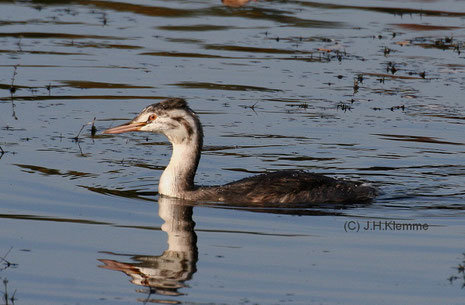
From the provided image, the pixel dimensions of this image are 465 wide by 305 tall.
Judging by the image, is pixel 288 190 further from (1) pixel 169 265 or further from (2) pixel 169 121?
(1) pixel 169 265

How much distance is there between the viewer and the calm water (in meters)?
9.70

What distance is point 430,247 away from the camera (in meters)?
10.8

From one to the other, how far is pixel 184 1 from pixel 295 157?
13824mm

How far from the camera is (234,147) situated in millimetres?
15672

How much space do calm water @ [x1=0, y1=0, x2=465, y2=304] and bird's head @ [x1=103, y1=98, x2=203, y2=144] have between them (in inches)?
32.4

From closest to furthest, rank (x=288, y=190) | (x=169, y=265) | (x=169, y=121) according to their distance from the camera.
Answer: (x=169, y=265)
(x=288, y=190)
(x=169, y=121)

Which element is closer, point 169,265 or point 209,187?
point 169,265

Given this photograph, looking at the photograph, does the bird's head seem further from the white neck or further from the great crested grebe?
the white neck

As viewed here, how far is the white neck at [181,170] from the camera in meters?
13.1

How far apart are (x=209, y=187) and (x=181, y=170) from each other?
39cm

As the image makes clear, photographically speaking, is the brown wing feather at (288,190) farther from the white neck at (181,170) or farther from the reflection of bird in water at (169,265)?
the reflection of bird in water at (169,265)

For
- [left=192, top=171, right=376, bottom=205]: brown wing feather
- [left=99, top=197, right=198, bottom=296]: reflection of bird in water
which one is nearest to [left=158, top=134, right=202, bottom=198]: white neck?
[left=192, top=171, right=376, bottom=205]: brown wing feather

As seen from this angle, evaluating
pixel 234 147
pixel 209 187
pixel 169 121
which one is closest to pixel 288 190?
pixel 209 187

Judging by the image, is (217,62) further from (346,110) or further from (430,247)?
(430,247)
